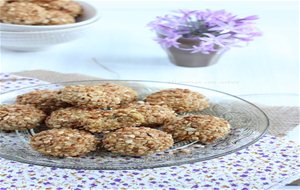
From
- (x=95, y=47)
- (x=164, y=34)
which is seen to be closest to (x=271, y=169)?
(x=164, y=34)

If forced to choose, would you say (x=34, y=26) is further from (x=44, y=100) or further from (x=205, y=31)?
(x=44, y=100)

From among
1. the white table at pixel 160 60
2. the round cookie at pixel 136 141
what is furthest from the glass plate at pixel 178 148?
the white table at pixel 160 60

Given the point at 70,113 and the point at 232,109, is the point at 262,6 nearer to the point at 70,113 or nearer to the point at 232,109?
the point at 232,109

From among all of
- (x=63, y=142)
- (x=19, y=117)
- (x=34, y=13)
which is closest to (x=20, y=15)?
(x=34, y=13)

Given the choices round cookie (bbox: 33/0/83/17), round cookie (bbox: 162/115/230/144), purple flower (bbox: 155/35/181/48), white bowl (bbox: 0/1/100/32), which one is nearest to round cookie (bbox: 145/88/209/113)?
round cookie (bbox: 162/115/230/144)

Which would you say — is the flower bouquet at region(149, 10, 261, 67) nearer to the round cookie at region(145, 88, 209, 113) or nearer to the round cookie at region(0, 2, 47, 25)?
the round cookie at region(0, 2, 47, 25)
